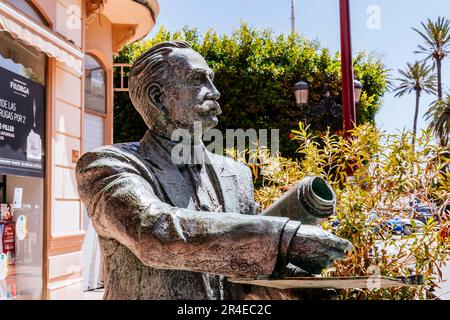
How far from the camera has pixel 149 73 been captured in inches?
65.1

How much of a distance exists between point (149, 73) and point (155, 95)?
67mm

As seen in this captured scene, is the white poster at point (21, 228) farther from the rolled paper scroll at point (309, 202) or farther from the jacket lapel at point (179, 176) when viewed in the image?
the rolled paper scroll at point (309, 202)

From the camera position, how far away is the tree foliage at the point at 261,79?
18094 millimetres

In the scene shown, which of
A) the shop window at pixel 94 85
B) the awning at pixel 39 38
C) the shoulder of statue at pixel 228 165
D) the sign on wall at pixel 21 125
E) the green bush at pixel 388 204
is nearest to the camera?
the shoulder of statue at pixel 228 165

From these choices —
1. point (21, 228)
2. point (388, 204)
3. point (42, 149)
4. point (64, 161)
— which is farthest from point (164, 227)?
point (64, 161)

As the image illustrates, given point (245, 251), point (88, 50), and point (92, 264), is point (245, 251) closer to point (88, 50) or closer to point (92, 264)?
point (92, 264)

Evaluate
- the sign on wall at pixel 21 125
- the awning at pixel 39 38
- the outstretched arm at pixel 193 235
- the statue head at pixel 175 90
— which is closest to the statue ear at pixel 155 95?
the statue head at pixel 175 90

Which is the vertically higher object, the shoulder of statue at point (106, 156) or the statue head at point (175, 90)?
the statue head at point (175, 90)

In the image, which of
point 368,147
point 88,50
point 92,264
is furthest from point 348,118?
point 88,50

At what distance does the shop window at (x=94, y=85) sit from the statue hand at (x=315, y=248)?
8843 millimetres

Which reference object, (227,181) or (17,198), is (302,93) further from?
(227,181)

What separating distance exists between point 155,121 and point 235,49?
1730 cm

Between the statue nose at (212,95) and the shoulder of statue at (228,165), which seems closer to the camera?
the statue nose at (212,95)
